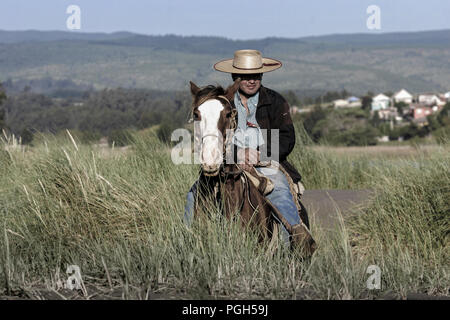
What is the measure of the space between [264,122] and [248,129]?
0.18 meters

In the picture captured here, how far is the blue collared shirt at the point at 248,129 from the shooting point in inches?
211

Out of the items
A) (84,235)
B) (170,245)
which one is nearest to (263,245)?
(170,245)

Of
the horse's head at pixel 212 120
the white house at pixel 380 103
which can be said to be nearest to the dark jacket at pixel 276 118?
the horse's head at pixel 212 120

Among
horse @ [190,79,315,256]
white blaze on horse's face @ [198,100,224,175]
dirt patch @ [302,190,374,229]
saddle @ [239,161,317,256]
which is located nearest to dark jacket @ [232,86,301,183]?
saddle @ [239,161,317,256]

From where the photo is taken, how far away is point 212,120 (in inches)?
179

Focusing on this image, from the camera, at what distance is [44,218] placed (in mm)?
6453

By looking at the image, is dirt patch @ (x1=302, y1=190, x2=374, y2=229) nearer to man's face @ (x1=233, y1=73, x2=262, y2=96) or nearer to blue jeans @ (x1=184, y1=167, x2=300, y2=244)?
blue jeans @ (x1=184, y1=167, x2=300, y2=244)

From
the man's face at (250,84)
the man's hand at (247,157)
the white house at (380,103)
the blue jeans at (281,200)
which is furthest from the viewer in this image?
the white house at (380,103)

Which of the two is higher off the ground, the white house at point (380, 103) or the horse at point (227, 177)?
the white house at point (380, 103)

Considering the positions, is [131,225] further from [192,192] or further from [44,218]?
[192,192]

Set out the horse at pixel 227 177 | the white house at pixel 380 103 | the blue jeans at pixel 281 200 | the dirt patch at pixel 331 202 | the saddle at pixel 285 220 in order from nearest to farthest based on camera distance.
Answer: the horse at pixel 227 177
the saddle at pixel 285 220
the blue jeans at pixel 281 200
the dirt patch at pixel 331 202
the white house at pixel 380 103

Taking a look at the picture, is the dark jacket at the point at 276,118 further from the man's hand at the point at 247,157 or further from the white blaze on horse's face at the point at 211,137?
the white blaze on horse's face at the point at 211,137

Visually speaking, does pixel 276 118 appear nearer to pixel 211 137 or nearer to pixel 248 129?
pixel 248 129

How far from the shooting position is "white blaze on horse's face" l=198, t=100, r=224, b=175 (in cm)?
432
